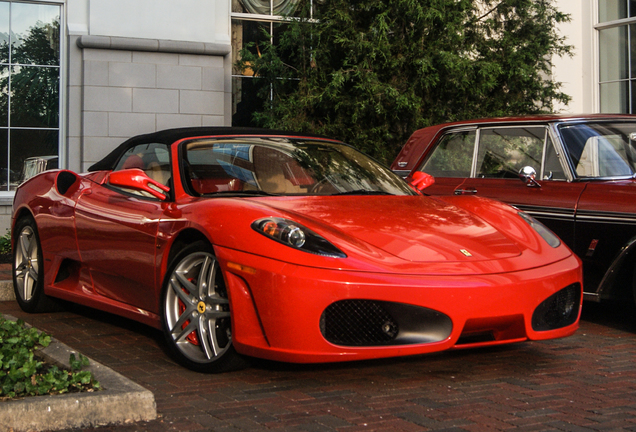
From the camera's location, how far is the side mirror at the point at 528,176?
600 centimetres

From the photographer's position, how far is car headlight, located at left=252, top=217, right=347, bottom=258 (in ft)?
12.6

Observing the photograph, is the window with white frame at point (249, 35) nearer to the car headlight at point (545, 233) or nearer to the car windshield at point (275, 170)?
the car windshield at point (275, 170)

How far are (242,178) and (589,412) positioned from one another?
2.34 metres

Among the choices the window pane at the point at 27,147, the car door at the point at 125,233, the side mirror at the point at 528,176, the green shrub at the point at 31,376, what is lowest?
the green shrub at the point at 31,376

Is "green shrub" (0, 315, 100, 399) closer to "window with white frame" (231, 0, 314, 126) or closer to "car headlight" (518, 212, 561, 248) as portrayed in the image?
"car headlight" (518, 212, 561, 248)

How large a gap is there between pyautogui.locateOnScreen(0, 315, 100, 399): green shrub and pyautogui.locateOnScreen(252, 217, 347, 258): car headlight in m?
1.04

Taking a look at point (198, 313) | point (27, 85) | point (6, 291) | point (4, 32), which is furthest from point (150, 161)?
point (4, 32)

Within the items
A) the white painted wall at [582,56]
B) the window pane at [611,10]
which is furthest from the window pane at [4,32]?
the window pane at [611,10]

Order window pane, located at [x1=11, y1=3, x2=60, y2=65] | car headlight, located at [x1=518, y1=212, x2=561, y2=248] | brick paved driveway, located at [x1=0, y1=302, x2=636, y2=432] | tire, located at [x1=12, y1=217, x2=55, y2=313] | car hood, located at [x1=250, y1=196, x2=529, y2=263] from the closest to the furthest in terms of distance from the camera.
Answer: brick paved driveway, located at [x1=0, y1=302, x2=636, y2=432] < car hood, located at [x1=250, y1=196, x2=529, y2=263] < car headlight, located at [x1=518, y1=212, x2=561, y2=248] < tire, located at [x1=12, y1=217, x2=55, y2=313] < window pane, located at [x1=11, y1=3, x2=60, y2=65]

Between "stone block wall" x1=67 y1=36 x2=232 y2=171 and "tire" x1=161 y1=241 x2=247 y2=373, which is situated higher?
"stone block wall" x1=67 y1=36 x2=232 y2=171

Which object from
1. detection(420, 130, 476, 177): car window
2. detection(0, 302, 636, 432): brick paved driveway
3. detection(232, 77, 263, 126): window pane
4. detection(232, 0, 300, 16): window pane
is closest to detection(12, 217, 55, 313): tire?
detection(0, 302, 636, 432): brick paved driveway

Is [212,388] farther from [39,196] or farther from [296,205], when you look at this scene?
[39,196]

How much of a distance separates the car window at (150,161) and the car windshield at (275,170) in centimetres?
19

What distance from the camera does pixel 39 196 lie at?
20.0 feet
